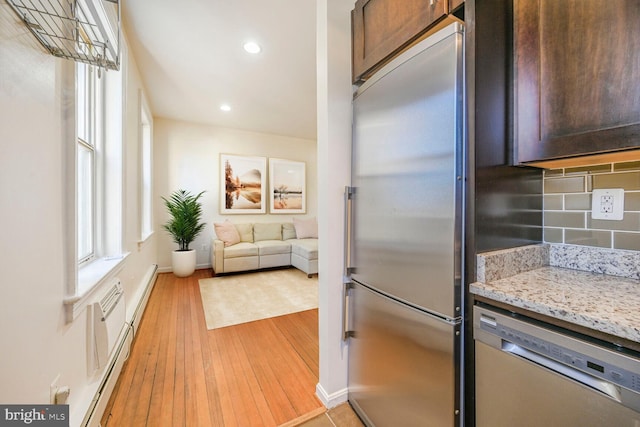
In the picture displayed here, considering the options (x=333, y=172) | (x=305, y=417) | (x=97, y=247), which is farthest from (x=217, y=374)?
(x=333, y=172)

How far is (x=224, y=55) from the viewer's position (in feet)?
8.20

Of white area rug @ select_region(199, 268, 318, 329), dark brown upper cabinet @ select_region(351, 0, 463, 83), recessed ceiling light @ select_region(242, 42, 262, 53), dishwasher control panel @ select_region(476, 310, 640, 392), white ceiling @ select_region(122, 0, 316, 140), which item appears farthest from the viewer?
white area rug @ select_region(199, 268, 318, 329)

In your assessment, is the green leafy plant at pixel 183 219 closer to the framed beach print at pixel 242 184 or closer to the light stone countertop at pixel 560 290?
the framed beach print at pixel 242 184

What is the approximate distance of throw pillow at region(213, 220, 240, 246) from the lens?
4.42m

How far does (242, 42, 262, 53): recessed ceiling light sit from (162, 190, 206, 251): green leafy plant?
2.73 m

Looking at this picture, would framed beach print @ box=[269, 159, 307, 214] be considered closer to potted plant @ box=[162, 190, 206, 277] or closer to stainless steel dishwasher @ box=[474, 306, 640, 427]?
potted plant @ box=[162, 190, 206, 277]

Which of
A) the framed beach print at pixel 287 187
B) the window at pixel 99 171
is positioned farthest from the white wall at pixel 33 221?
Answer: the framed beach print at pixel 287 187

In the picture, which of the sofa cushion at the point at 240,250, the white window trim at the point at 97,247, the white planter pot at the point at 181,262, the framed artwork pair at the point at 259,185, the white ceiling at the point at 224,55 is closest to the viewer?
the white window trim at the point at 97,247

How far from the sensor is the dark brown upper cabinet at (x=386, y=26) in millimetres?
1009

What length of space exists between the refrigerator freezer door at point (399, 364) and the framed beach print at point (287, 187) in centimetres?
418

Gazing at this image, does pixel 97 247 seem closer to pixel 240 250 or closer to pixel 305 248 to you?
pixel 240 250

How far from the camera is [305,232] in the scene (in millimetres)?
5082

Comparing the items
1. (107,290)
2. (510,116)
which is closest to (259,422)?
(107,290)

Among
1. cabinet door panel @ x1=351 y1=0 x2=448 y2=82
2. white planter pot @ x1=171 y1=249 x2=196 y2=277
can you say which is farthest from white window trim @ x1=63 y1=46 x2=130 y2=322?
white planter pot @ x1=171 y1=249 x2=196 y2=277
